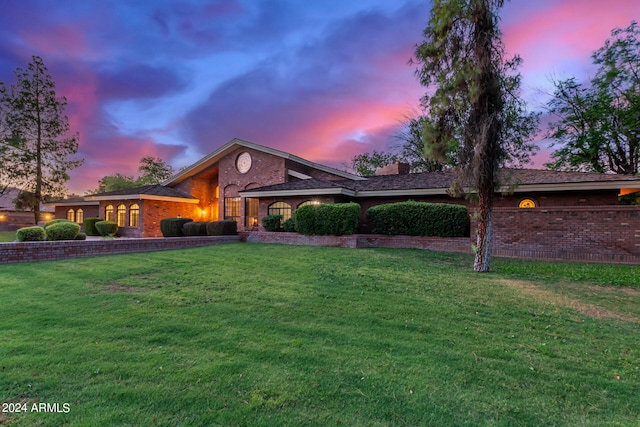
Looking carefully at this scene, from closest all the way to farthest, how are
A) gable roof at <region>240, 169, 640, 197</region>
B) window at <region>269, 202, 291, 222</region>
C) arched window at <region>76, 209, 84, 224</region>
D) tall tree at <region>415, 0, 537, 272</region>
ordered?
tall tree at <region>415, 0, 537, 272</region> < gable roof at <region>240, 169, 640, 197</region> < window at <region>269, 202, 291, 222</region> < arched window at <region>76, 209, 84, 224</region>

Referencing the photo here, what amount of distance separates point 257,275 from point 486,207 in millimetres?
6675

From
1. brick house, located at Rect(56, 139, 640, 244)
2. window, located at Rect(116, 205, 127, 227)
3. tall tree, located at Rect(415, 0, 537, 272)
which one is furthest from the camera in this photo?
window, located at Rect(116, 205, 127, 227)

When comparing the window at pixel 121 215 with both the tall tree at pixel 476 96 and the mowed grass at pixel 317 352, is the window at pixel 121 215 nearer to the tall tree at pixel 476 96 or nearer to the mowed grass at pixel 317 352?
the mowed grass at pixel 317 352

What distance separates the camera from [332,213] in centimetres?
1388

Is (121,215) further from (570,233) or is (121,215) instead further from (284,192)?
(570,233)

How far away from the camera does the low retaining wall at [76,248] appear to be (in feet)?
28.6

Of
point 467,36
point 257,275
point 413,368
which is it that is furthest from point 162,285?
point 467,36

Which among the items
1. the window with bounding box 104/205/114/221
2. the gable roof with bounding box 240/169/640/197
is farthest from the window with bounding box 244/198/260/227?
the window with bounding box 104/205/114/221

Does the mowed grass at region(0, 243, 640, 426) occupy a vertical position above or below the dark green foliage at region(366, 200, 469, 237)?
below

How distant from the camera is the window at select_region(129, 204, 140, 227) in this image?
20.6m

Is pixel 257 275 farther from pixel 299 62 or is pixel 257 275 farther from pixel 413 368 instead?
pixel 299 62

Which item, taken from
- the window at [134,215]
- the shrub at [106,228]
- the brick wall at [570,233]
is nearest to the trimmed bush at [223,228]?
the window at [134,215]

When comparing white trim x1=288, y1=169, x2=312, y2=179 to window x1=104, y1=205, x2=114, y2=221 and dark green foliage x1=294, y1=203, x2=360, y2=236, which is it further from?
window x1=104, y1=205, x2=114, y2=221

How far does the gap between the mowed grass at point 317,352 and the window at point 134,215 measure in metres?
15.4
